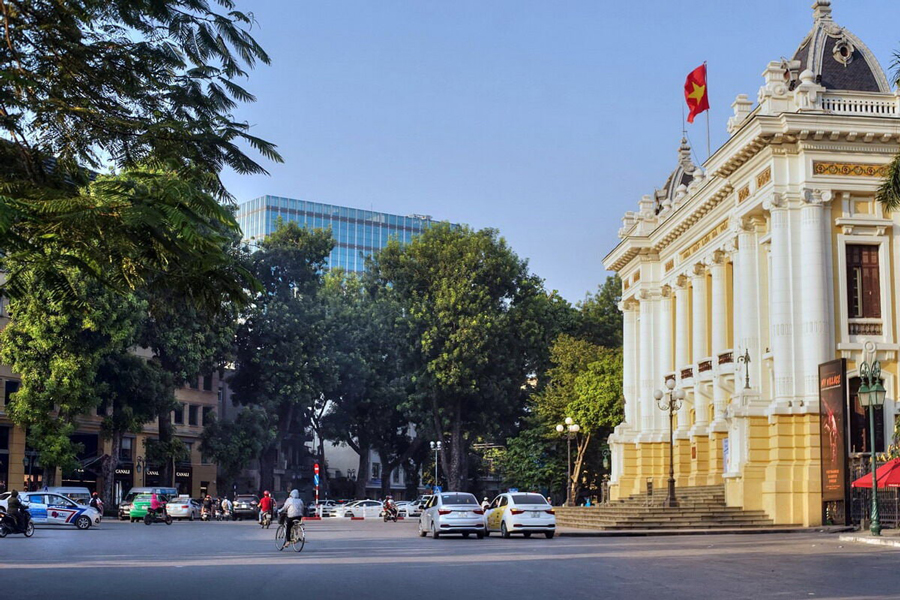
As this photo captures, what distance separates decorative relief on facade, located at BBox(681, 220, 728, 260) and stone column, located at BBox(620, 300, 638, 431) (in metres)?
7.86

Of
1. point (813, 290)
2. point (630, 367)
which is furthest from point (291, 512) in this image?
point (630, 367)

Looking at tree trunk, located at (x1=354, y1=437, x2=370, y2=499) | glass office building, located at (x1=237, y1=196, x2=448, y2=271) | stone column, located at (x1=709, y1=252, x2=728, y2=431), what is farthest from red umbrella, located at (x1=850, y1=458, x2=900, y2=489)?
glass office building, located at (x1=237, y1=196, x2=448, y2=271)

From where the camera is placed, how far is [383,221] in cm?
18200

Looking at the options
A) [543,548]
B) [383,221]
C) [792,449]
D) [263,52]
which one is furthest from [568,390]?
[383,221]

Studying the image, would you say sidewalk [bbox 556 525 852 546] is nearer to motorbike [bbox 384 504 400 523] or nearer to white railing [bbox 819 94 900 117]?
white railing [bbox 819 94 900 117]

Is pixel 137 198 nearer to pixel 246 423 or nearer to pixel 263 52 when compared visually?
pixel 263 52

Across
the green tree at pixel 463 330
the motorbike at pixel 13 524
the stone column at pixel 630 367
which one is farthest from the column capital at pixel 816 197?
the green tree at pixel 463 330

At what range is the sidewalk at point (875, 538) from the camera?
27.6 meters

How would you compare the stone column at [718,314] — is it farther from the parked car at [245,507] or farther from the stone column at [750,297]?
the parked car at [245,507]

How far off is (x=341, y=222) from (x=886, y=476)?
147091mm

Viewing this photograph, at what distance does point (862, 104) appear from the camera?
133 ft

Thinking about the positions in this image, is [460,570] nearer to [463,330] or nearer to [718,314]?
[718,314]

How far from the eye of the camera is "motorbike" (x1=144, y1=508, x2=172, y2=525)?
55281 millimetres

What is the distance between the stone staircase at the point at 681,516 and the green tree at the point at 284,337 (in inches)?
1206
